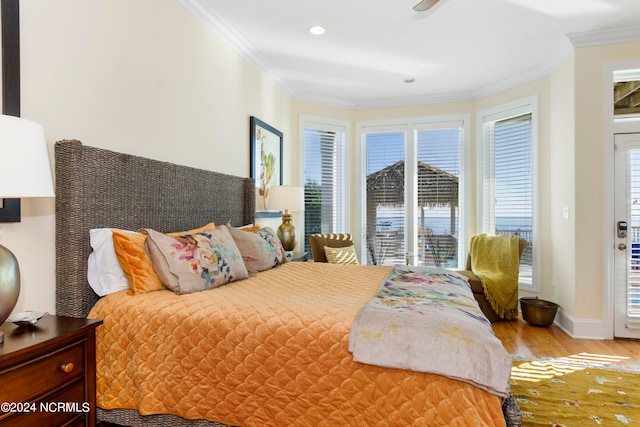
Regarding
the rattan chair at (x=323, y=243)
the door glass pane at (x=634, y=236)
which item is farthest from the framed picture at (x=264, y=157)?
the door glass pane at (x=634, y=236)

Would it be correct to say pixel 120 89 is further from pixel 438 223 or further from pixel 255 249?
pixel 438 223

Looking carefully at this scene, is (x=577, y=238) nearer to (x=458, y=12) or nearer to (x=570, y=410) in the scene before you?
(x=570, y=410)

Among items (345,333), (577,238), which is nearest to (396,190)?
(577,238)

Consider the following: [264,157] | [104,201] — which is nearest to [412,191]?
[264,157]

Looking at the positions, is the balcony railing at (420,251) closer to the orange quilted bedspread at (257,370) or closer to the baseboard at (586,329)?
the baseboard at (586,329)

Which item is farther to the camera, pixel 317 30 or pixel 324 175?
pixel 324 175

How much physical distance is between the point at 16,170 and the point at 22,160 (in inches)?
1.6

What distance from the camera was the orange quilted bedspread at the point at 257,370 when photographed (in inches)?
52.0

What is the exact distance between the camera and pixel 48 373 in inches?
50.1

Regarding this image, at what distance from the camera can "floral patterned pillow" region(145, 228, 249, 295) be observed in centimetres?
189

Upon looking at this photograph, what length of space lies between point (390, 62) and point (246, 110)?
1687 millimetres

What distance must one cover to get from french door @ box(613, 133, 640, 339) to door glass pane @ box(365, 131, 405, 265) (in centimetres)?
246

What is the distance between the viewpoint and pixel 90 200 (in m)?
1.89

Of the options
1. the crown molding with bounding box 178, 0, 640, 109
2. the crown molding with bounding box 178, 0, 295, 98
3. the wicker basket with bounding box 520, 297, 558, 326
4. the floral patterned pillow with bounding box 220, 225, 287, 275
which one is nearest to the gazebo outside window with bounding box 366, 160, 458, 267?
the crown molding with bounding box 178, 0, 640, 109
